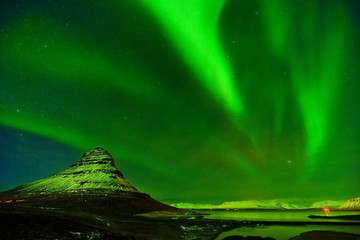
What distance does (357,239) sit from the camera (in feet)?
156

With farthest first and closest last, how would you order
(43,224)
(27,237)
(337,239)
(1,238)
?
1. (337,239)
2. (43,224)
3. (27,237)
4. (1,238)

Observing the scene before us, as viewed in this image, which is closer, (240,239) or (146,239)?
(146,239)

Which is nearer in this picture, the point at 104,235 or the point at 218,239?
the point at 104,235

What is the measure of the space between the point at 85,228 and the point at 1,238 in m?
16.0

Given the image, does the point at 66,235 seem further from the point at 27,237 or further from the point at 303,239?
the point at 303,239

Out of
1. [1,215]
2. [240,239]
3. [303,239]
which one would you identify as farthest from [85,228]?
[303,239]

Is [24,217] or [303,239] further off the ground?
[24,217]

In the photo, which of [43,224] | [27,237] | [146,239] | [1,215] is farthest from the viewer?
[146,239]

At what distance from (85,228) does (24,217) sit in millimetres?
10423

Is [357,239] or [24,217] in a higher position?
[24,217]

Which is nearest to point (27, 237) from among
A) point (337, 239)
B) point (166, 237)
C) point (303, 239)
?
point (166, 237)

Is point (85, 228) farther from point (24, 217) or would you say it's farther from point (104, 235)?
point (24, 217)

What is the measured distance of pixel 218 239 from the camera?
1919 inches

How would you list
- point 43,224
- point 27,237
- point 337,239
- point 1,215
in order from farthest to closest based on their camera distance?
point 337,239
point 43,224
point 1,215
point 27,237
